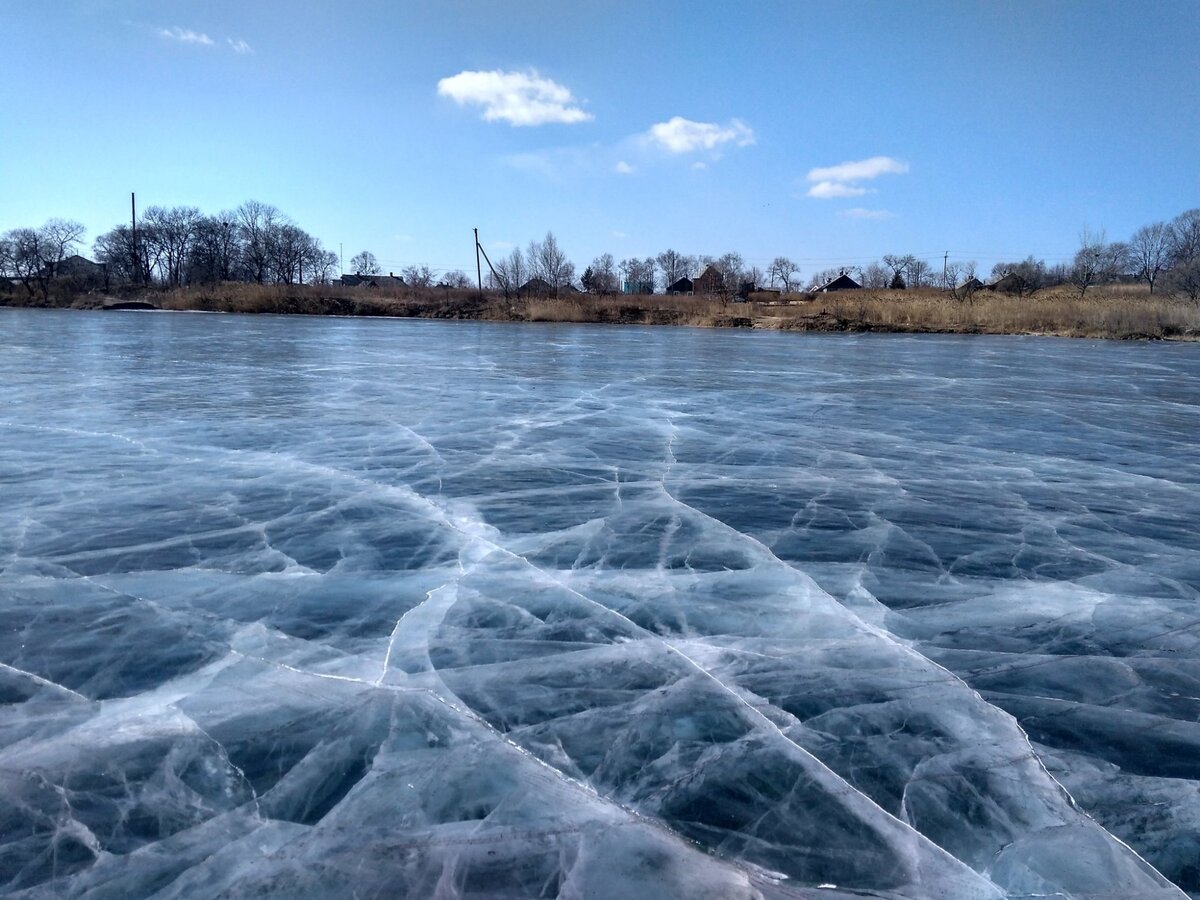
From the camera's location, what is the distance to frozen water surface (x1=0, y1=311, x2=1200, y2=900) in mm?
1886

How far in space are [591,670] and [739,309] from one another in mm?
33778

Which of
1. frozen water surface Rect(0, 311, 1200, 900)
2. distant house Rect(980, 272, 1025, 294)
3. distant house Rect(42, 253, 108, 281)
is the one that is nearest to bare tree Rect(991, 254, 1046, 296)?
distant house Rect(980, 272, 1025, 294)

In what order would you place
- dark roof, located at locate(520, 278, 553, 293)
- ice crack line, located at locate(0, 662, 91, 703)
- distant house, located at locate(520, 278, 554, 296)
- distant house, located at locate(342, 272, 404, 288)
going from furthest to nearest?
distant house, located at locate(342, 272, 404, 288) → dark roof, located at locate(520, 278, 553, 293) → distant house, located at locate(520, 278, 554, 296) → ice crack line, located at locate(0, 662, 91, 703)

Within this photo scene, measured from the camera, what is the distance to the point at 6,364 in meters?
11.6

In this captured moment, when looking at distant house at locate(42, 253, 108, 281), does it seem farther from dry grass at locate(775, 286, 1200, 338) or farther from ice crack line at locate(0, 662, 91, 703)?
ice crack line at locate(0, 662, 91, 703)

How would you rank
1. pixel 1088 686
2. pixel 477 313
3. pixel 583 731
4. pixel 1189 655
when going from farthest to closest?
pixel 477 313 < pixel 1189 655 < pixel 1088 686 < pixel 583 731

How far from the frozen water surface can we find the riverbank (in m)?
23.7

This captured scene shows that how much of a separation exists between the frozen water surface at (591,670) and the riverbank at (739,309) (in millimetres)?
23689

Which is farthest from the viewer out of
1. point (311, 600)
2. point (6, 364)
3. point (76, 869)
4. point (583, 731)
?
point (6, 364)

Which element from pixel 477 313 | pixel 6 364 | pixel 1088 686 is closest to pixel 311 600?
pixel 1088 686

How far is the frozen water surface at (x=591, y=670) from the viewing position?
1.89m

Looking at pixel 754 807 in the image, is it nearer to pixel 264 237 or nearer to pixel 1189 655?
pixel 1189 655

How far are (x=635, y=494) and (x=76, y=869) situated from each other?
Result: 3.63m

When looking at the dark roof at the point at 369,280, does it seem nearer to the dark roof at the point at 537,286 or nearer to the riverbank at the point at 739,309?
the riverbank at the point at 739,309
